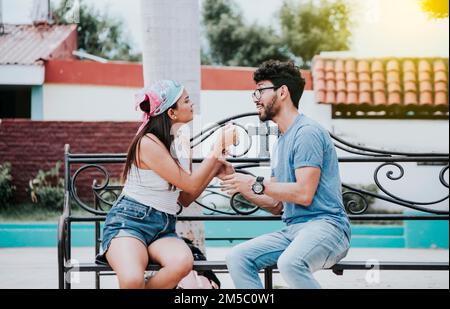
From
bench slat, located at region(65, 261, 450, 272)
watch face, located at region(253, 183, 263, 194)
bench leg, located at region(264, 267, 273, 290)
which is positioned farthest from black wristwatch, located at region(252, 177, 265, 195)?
bench leg, located at region(264, 267, 273, 290)

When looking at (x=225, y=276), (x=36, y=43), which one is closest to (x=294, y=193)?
(x=225, y=276)

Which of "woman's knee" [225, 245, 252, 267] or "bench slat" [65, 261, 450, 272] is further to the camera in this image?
"bench slat" [65, 261, 450, 272]

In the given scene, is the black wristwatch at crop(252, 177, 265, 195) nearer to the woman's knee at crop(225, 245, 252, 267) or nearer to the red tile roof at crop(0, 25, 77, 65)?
the woman's knee at crop(225, 245, 252, 267)

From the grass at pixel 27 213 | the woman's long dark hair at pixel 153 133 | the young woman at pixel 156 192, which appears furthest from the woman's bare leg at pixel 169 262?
the grass at pixel 27 213

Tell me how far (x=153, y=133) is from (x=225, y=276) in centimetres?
300

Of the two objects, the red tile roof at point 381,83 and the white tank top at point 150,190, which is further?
the red tile roof at point 381,83

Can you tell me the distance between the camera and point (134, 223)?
3191 mm

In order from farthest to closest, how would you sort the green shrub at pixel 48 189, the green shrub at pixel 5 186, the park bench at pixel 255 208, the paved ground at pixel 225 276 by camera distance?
the green shrub at pixel 48 189
the green shrub at pixel 5 186
the paved ground at pixel 225 276
the park bench at pixel 255 208

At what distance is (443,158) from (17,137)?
8178 millimetres

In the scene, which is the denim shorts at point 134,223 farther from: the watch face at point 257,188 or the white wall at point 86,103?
the white wall at point 86,103

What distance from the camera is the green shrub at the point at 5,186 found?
964cm

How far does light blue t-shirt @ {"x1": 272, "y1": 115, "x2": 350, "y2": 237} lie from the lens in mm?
3027
